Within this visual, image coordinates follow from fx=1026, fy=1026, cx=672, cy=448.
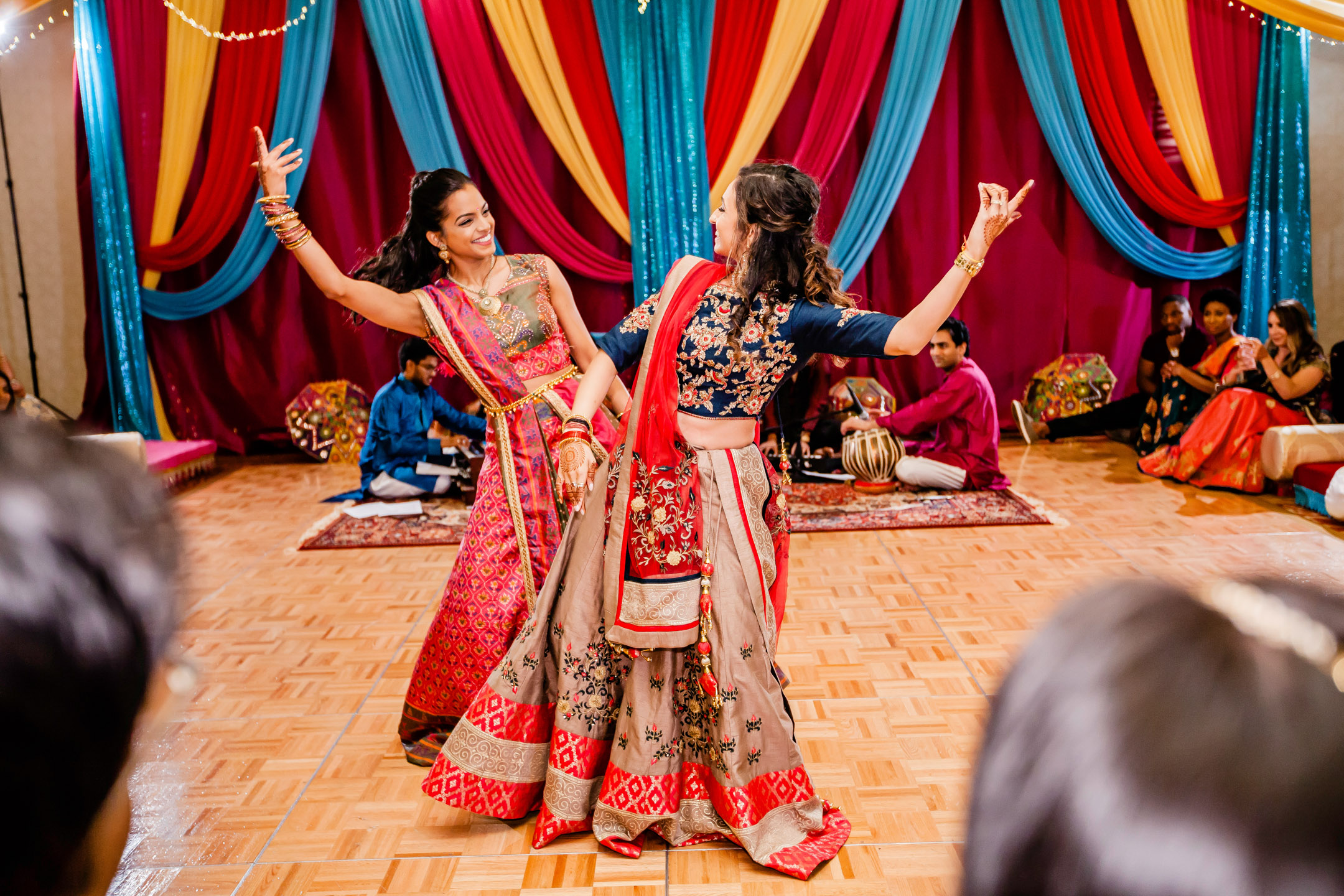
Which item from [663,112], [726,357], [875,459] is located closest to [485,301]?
[726,357]

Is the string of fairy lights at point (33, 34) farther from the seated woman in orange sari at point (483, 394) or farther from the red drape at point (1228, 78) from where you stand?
the red drape at point (1228, 78)

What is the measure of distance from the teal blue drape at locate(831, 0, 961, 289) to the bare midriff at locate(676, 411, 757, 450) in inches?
165

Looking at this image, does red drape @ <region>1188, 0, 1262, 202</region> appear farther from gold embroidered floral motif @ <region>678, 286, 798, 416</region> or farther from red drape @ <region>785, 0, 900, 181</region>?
gold embroidered floral motif @ <region>678, 286, 798, 416</region>

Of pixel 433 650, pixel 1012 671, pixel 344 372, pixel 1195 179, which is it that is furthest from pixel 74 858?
pixel 1195 179

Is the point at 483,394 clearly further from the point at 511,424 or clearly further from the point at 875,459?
the point at 875,459

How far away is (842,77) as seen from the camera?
629 centimetres

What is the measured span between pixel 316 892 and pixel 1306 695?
2.09 metres

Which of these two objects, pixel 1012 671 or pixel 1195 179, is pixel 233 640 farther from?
pixel 1195 179

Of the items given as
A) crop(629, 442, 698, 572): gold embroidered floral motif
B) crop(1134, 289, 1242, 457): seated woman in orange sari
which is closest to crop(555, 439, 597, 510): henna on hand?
crop(629, 442, 698, 572): gold embroidered floral motif

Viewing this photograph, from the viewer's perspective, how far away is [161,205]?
6531 mm

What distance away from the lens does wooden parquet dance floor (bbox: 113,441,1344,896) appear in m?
2.09

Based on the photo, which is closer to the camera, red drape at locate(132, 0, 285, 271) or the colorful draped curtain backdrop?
the colorful draped curtain backdrop

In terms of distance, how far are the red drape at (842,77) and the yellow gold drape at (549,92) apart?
48.0 inches

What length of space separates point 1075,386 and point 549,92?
12.3 ft
